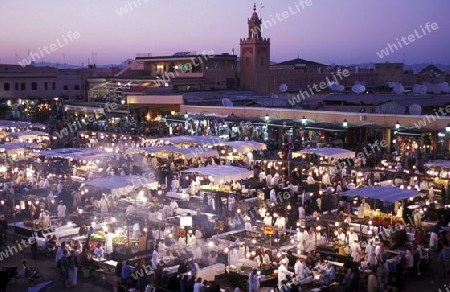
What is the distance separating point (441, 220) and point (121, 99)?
3314cm

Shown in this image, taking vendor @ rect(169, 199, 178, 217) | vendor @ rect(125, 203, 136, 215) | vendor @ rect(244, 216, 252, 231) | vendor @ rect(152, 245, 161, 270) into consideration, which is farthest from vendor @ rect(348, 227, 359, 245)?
vendor @ rect(125, 203, 136, 215)

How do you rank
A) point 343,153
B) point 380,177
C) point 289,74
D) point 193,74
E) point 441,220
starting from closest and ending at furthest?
point 441,220 < point 380,177 < point 343,153 < point 193,74 < point 289,74

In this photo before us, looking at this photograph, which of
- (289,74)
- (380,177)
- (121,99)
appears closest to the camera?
(380,177)

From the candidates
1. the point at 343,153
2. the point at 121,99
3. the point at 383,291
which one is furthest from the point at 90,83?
the point at 383,291

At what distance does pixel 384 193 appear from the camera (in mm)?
16062

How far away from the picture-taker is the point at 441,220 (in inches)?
631

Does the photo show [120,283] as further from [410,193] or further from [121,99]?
[121,99]

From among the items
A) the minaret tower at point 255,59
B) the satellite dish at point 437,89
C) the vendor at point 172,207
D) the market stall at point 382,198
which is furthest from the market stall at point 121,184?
the minaret tower at point 255,59

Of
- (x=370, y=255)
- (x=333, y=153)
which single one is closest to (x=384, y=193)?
(x=370, y=255)

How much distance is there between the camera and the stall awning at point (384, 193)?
1577cm

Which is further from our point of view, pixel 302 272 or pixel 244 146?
pixel 244 146

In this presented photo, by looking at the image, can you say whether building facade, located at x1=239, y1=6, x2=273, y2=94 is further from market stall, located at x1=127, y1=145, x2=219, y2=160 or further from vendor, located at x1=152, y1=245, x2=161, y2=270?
vendor, located at x1=152, y1=245, x2=161, y2=270

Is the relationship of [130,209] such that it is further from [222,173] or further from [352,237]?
[352,237]

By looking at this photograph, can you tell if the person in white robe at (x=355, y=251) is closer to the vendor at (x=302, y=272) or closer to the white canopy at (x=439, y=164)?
the vendor at (x=302, y=272)
